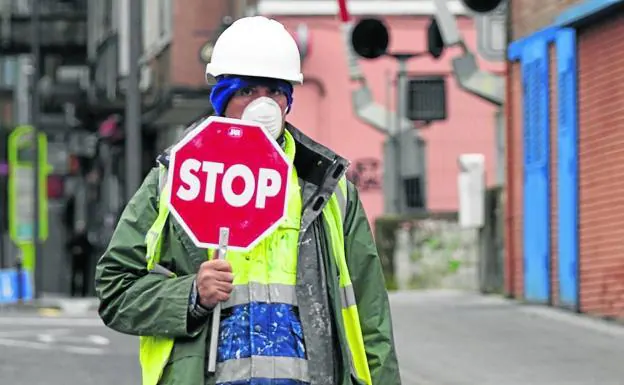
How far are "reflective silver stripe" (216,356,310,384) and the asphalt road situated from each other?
25.1ft

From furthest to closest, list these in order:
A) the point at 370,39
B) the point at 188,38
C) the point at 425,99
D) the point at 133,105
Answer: the point at 188,38 → the point at 425,99 → the point at 133,105 → the point at 370,39

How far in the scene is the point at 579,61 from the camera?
60.7 ft

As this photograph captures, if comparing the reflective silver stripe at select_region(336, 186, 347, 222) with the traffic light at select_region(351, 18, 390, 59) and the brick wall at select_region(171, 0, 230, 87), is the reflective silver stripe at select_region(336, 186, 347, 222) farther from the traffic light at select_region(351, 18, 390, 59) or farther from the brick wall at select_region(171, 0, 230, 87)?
the brick wall at select_region(171, 0, 230, 87)

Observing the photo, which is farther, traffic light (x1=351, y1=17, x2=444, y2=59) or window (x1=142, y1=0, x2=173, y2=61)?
window (x1=142, y1=0, x2=173, y2=61)

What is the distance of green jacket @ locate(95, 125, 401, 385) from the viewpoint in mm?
5043

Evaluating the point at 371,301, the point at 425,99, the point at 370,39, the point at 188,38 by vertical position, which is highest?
the point at 188,38

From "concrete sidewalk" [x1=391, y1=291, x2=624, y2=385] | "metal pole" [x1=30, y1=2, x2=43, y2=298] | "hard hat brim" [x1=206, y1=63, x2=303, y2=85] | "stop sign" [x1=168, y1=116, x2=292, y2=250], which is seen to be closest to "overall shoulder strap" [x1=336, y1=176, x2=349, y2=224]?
"stop sign" [x1=168, y1=116, x2=292, y2=250]

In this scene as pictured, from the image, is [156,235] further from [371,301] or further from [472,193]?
[472,193]

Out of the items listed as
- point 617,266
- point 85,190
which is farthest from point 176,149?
point 85,190

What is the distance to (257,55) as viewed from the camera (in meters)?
5.16

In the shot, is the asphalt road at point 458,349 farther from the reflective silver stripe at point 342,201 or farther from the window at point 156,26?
the window at point 156,26

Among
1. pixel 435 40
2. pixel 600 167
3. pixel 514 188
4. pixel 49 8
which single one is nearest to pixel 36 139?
pixel 435 40

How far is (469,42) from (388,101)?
1762 millimetres

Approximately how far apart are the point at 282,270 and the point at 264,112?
0.41 m
